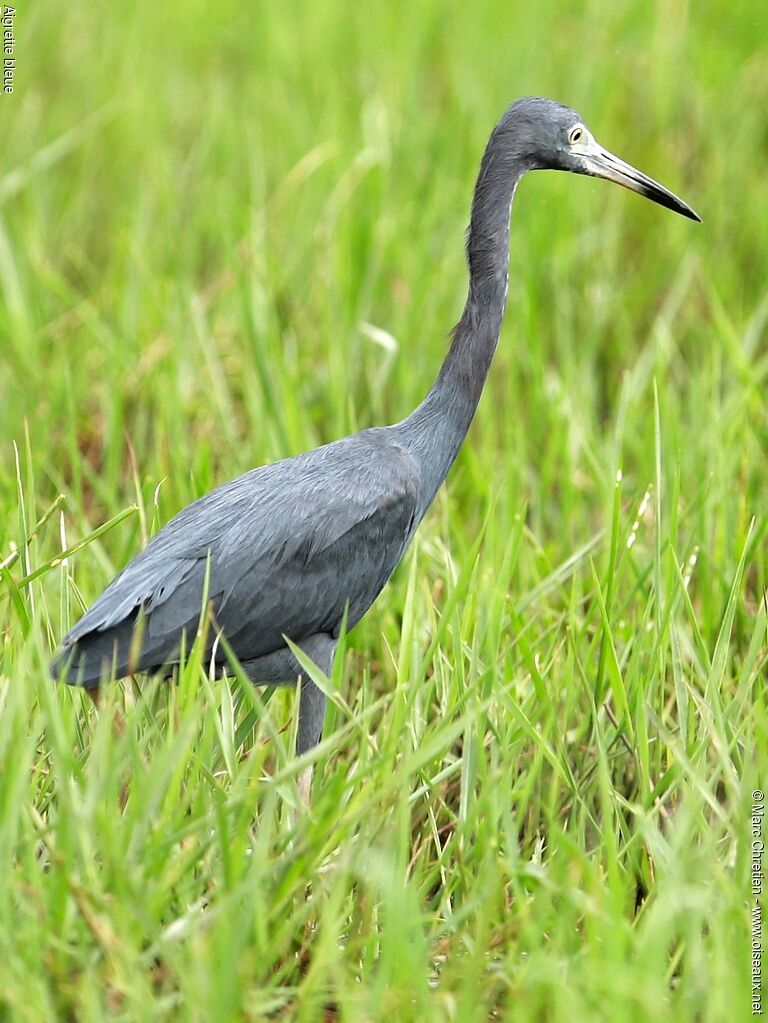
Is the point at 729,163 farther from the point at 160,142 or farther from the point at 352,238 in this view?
the point at 160,142


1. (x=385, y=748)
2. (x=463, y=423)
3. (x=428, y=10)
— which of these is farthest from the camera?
(x=428, y=10)

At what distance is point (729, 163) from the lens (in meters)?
4.77

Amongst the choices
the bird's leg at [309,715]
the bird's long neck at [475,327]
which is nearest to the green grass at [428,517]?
the bird's leg at [309,715]

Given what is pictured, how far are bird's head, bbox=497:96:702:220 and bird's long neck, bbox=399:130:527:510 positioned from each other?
4 cm

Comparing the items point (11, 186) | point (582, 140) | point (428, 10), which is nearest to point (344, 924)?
point (582, 140)

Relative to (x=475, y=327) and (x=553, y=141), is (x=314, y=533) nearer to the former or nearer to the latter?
(x=475, y=327)

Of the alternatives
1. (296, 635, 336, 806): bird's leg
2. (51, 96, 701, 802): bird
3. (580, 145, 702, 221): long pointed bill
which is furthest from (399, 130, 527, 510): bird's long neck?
(296, 635, 336, 806): bird's leg

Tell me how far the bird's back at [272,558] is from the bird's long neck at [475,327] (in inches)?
3.2

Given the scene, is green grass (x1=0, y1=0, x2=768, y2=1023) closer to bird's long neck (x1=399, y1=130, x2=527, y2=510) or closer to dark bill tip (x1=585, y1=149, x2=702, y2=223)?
bird's long neck (x1=399, y1=130, x2=527, y2=510)

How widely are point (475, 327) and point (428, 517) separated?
0.73 m

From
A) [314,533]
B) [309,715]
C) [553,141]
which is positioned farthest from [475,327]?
[309,715]

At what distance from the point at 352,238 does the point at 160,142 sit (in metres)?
1.17

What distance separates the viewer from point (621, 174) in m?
2.97

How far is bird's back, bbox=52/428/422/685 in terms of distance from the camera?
249 centimetres
